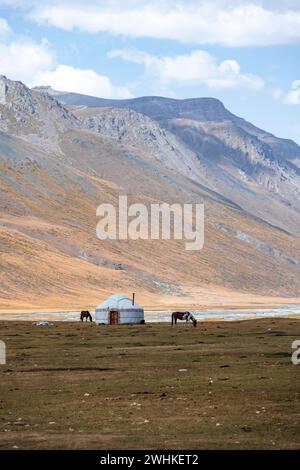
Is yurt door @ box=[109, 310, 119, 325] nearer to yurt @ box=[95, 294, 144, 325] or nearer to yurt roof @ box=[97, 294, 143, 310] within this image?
yurt @ box=[95, 294, 144, 325]

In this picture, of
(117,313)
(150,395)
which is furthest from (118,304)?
(150,395)

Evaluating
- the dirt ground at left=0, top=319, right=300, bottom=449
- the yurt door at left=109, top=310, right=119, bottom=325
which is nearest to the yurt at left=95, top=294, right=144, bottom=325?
the yurt door at left=109, top=310, right=119, bottom=325

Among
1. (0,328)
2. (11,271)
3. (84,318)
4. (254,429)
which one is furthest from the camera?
(11,271)

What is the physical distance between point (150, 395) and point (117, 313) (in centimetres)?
5870

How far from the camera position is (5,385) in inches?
1495

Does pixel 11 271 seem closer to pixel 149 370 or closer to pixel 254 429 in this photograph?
pixel 149 370

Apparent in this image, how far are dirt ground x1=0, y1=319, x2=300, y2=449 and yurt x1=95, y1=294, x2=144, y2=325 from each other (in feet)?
97.5

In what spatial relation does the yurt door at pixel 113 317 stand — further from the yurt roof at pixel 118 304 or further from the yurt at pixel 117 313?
the yurt roof at pixel 118 304

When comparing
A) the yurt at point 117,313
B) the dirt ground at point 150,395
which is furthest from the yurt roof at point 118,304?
the dirt ground at point 150,395

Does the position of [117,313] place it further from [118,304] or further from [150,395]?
[150,395]

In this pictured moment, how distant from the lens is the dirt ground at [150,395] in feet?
83.2

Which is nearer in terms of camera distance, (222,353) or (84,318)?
(222,353)
